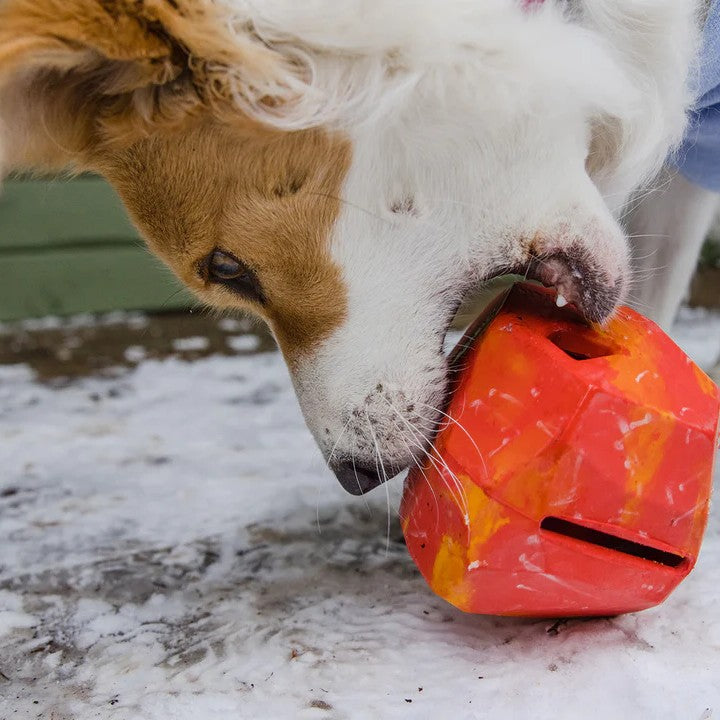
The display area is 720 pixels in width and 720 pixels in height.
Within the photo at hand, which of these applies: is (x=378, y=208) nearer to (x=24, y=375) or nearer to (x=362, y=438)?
(x=362, y=438)

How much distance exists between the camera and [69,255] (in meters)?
3.10

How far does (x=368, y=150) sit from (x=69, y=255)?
2223 millimetres

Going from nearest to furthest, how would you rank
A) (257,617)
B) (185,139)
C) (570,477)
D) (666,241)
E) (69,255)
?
1. (570,477)
2. (185,139)
3. (257,617)
4. (666,241)
5. (69,255)

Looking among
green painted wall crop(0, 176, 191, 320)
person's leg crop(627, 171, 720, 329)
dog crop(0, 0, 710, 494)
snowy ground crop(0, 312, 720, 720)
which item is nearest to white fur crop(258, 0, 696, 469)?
dog crop(0, 0, 710, 494)

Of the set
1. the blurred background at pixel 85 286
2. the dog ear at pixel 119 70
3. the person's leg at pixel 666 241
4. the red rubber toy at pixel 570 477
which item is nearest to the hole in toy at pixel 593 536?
the red rubber toy at pixel 570 477

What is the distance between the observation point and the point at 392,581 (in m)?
1.39

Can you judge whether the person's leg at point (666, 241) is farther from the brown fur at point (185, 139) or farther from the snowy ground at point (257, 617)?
the brown fur at point (185, 139)

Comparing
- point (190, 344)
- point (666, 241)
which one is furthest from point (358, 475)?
point (190, 344)

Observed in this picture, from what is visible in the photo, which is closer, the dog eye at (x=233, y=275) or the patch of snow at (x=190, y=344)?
the dog eye at (x=233, y=275)

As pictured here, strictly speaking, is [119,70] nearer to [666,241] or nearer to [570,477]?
[570,477]

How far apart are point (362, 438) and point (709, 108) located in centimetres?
75

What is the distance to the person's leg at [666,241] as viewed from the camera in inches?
66.7

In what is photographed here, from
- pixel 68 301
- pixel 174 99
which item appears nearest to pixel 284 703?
pixel 174 99

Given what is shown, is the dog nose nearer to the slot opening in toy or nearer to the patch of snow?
the slot opening in toy
